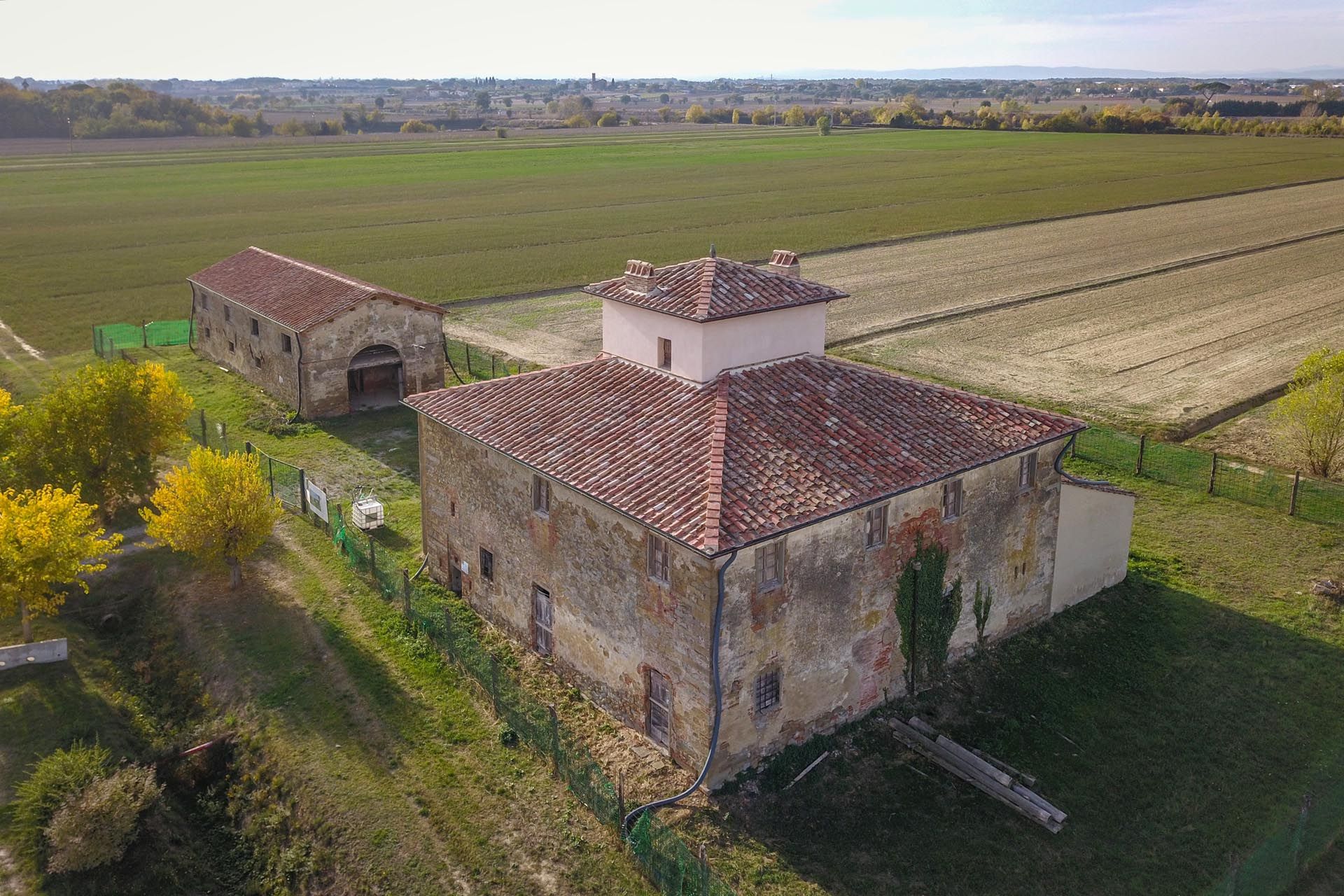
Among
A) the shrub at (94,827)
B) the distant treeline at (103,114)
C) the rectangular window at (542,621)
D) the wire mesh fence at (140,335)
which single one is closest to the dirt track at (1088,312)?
the wire mesh fence at (140,335)

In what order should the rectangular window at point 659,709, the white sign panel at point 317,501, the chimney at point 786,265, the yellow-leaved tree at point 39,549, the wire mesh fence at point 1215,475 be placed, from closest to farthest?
the rectangular window at point 659,709
the yellow-leaved tree at point 39,549
the chimney at point 786,265
the white sign panel at point 317,501
the wire mesh fence at point 1215,475

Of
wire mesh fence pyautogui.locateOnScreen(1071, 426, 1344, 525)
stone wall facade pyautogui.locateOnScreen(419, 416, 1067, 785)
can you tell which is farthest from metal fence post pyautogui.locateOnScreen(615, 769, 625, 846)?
wire mesh fence pyautogui.locateOnScreen(1071, 426, 1344, 525)

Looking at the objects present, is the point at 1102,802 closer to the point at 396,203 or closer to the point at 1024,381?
the point at 1024,381

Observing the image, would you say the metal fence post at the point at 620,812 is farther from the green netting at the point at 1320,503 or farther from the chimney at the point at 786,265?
the green netting at the point at 1320,503

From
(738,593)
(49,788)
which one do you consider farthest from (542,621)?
(49,788)

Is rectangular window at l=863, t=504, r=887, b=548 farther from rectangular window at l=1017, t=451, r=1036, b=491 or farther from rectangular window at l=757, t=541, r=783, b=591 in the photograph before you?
rectangular window at l=1017, t=451, r=1036, b=491

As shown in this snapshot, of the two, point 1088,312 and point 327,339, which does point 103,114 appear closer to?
point 327,339
